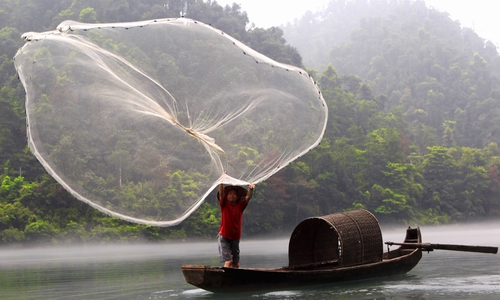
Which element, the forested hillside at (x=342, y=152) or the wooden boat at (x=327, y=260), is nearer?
the wooden boat at (x=327, y=260)

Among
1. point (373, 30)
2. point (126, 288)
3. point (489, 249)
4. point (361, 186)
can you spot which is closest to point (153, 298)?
Answer: point (126, 288)

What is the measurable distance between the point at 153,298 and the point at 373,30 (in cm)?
10118

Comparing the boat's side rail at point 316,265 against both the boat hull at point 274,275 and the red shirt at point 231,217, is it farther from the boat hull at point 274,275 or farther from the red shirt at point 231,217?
the red shirt at point 231,217

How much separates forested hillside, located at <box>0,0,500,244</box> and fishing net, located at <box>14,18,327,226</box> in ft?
61.9

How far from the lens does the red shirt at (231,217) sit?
10508 millimetres

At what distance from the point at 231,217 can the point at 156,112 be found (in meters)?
2.49

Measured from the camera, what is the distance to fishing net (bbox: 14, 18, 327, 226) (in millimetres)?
8727

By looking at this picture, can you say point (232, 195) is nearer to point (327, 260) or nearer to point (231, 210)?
point (231, 210)

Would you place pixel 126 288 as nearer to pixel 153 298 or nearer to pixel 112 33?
pixel 153 298

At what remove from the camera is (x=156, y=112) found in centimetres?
895

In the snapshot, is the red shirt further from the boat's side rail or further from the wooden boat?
the boat's side rail

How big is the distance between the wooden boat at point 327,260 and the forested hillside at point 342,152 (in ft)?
53.4

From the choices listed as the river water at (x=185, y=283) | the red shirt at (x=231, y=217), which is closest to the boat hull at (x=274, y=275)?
the river water at (x=185, y=283)

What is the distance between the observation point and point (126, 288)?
43.2 ft
